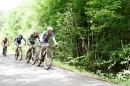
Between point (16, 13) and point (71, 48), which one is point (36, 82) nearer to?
point (71, 48)

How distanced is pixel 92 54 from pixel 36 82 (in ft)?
22.9

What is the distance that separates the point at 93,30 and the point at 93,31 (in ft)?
0.74

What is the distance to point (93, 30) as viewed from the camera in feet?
46.4

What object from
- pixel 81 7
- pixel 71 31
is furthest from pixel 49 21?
pixel 81 7

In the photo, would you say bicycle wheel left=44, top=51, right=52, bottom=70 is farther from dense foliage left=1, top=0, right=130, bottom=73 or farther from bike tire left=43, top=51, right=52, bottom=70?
dense foliage left=1, top=0, right=130, bottom=73

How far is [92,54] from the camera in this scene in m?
14.4

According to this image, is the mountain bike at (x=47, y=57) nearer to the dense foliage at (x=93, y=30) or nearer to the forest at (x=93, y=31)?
the forest at (x=93, y=31)

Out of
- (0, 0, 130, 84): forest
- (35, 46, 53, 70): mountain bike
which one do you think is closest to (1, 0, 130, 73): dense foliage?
(0, 0, 130, 84): forest

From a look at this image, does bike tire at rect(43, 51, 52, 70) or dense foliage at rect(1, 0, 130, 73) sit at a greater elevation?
dense foliage at rect(1, 0, 130, 73)

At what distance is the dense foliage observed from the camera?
38.2 ft

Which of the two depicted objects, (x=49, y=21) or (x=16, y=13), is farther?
(x=16, y=13)

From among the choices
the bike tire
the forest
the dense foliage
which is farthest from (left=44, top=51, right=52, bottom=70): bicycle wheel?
the dense foliage

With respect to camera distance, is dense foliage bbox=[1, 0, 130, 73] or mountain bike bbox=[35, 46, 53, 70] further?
dense foliage bbox=[1, 0, 130, 73]

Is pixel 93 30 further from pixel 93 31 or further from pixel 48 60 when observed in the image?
pixel 48 60
